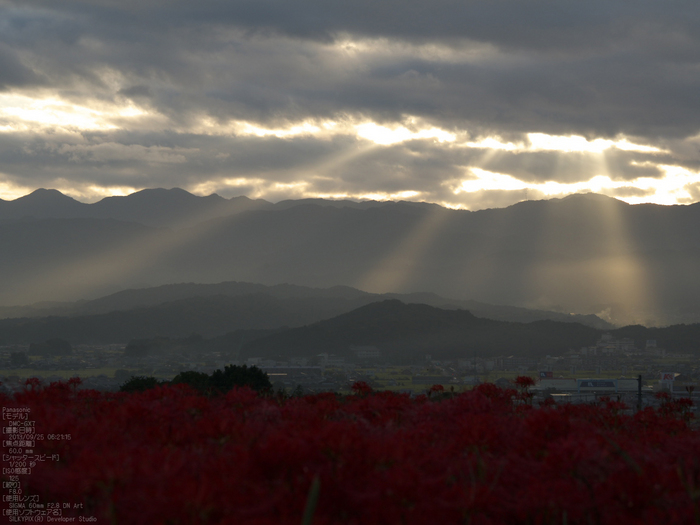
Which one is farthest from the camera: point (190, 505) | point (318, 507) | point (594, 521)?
point (594, 521)

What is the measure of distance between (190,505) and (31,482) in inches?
99.5

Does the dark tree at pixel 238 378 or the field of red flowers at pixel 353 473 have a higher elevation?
the field of red flowers at pixel 353 473

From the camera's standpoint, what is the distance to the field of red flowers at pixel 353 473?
16.5 feet

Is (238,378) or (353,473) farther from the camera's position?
(238,378)

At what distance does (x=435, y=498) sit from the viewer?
5.59 metres

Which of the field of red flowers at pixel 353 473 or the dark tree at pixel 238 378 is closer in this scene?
the field of red flowers at pixel 353 473

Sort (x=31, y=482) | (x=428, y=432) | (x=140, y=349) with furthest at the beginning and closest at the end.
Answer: (x=140, y=349)
(x=428, y=432)
(x=31, y=482)

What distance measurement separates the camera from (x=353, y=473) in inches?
222

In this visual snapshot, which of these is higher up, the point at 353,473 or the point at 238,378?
the point at 353,473

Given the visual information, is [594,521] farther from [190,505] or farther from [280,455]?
[190,505]

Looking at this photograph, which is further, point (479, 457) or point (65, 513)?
point (479, 457)

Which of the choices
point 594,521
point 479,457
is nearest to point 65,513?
point 479,457

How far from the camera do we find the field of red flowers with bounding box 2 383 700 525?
504 cm

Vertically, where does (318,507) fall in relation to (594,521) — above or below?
Result: above
